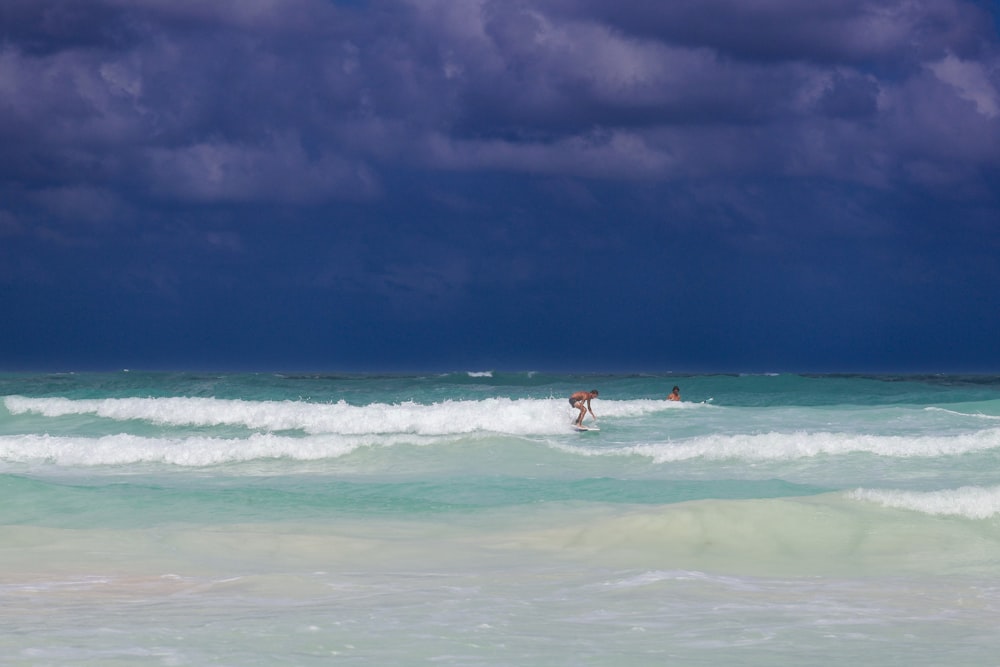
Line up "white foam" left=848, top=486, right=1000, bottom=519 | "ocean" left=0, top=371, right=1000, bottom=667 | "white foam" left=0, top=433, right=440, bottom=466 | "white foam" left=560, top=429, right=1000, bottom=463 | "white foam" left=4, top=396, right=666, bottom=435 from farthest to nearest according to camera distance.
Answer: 1. "white foam" left=4, top=396, right=666, bottom=435
2. "white foam" left=0, top=433, right=440, bottom=466
3. "white foam" left=560, top=429, right=1000, bottom=463
4. "white foam" left=848, top=486, right=1000, bottom=519
5. "ocean" left=0, top=371, right=1000, bottom=667

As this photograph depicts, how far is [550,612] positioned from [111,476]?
1265cm

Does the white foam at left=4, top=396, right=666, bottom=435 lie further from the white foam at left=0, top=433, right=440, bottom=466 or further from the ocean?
the white foam at left=0, top=433, right=440, bottom=466

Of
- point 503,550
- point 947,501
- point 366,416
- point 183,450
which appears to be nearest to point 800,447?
point 947,501

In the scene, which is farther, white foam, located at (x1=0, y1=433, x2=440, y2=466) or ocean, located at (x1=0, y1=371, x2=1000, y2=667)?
Answer: white foam, located at (x1=0, y1=433, x2=440, y2=466)

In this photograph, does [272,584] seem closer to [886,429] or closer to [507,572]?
[507,572]

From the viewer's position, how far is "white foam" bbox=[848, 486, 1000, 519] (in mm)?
12477

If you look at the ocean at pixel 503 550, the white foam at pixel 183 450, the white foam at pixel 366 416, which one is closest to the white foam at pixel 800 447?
the ocean at pixel 503 550

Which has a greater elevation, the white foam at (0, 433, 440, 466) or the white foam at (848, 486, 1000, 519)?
the white foam at (0, 433, 440, 466)

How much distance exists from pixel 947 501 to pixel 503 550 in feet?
19.0

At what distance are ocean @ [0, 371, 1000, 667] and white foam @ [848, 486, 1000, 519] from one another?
0.11 feet

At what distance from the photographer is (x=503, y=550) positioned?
1110cm

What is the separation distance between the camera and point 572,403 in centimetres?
2591

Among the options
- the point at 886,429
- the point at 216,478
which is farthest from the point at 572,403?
the point at 216,478

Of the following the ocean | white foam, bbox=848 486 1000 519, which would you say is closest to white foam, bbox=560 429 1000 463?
the ocean
